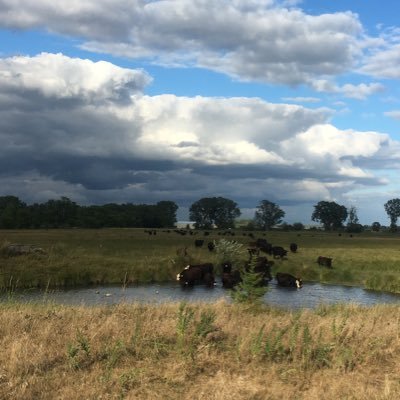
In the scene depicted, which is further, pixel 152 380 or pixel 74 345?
pixel 74 345

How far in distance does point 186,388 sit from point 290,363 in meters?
2.21

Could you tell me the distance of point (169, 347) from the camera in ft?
29.5

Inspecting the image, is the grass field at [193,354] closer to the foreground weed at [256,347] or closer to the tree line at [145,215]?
the foreground weed at [256,347]

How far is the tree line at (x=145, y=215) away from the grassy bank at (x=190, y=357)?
133 metres

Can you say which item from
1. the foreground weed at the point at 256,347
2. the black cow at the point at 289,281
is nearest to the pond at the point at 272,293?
the black cow at the point at 289,281

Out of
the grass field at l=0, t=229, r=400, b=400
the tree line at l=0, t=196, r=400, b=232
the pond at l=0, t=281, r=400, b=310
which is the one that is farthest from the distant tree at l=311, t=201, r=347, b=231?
the grass field at l=0, t=229, r=400, b=400

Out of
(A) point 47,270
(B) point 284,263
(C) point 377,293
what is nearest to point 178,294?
(A) point 47,270

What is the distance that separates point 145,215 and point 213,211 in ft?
90.2

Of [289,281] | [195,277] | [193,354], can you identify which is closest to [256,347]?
[193,354]

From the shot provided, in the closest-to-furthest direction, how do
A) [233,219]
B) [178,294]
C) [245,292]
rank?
[245,292]
[178,294]
[233,219]

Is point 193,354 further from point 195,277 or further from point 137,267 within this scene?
point 137,267

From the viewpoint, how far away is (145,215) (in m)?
176

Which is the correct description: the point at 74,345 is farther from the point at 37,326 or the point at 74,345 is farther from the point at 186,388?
the point at 186,388

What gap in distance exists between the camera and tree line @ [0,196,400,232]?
147 m
